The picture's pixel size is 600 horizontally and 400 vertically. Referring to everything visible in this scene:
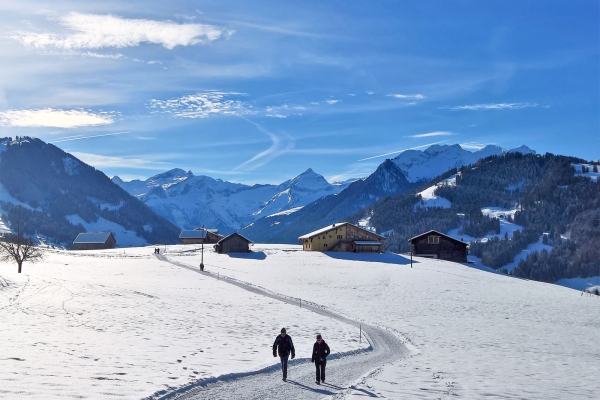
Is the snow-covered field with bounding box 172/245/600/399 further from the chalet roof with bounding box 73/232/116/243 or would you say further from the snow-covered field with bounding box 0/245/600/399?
the chalet roof with bounding box 73/232/116/243

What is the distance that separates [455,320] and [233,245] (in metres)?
69.9

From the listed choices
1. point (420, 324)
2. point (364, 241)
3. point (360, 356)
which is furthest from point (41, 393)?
point (364, 241)

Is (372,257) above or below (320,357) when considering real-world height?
above

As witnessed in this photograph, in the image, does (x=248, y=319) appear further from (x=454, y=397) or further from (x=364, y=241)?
(x=364, y=241)

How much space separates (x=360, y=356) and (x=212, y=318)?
1255cm

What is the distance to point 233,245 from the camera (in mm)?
106250

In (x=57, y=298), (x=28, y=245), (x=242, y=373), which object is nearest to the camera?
(x=242, y=373)

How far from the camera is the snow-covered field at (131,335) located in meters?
16.8

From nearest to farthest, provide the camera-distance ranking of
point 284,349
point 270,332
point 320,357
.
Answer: point 320,357 → point 284,349 → point 270,332

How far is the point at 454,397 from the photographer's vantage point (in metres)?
17.8

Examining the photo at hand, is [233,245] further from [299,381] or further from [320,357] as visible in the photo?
[320,357]

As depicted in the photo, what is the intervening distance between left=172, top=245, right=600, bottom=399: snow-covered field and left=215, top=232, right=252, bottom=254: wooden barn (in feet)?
36.5

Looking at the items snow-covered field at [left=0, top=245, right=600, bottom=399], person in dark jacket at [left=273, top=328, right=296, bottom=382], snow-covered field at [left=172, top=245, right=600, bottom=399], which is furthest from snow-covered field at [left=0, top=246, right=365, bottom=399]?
snow-covered field at [left=172, top=245, right=600, bottom=399]

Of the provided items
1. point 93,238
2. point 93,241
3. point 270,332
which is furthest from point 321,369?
point 93,238
